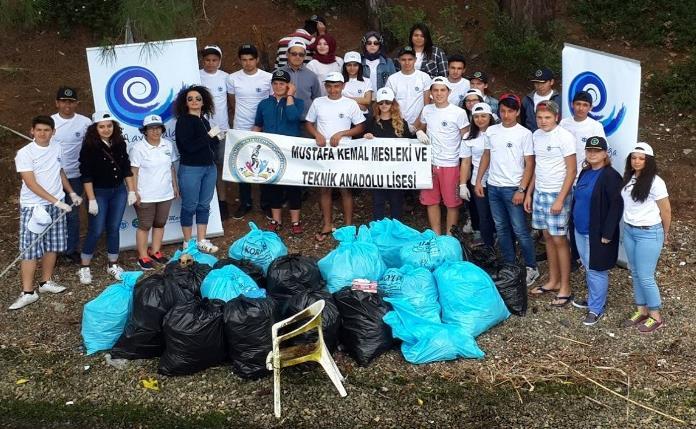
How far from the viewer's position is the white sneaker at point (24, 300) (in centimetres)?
689

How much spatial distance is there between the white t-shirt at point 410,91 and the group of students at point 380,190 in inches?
0.4

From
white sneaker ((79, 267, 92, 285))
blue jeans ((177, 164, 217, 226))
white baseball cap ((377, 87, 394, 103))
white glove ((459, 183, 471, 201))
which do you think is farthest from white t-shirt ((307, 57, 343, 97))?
white sneaker ((79, 267, 92, 285))

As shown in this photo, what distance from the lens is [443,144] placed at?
743 centimetres

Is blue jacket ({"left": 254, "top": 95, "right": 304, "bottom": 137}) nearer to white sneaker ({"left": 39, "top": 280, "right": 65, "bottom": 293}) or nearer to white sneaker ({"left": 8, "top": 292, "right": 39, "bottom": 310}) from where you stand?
white sneaker ({"left": 39, "top": 280, "right": 65, "bottom": 293})

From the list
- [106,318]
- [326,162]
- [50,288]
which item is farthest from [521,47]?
[106,318]

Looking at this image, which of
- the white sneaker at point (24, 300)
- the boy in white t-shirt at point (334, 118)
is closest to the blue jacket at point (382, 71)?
the boy in white t-shirt at point (334, 118)

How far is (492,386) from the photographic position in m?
5.55

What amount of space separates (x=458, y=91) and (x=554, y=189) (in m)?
1.74

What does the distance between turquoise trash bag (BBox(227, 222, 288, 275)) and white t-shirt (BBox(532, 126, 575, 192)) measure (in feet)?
7.45

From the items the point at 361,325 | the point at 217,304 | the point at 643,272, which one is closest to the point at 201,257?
the point at 217,304

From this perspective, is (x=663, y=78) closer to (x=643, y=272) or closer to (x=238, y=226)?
(x=643, y=272)

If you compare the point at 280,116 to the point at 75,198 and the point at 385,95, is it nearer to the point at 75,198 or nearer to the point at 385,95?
the point at 385,95

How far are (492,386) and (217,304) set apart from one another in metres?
2.04

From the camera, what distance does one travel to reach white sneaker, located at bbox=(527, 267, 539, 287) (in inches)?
280
